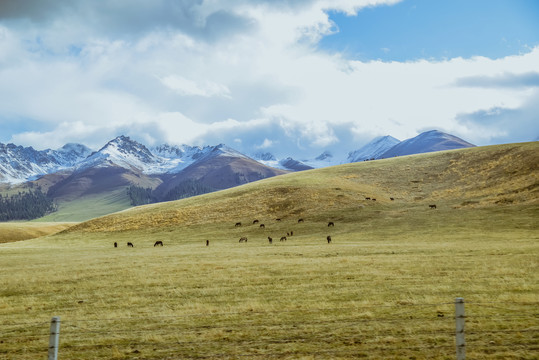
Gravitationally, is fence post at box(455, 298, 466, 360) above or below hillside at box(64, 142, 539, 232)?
below

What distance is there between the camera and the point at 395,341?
50.6 feet

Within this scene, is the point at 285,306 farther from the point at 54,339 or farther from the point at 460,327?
the point at 54,339

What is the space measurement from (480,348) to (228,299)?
13165mm

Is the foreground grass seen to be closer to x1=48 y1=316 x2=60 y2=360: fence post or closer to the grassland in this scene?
the grassland

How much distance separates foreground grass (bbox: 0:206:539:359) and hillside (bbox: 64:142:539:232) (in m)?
45.6

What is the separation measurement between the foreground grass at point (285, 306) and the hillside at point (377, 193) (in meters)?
45.6

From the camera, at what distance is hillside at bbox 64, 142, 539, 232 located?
8625 cm

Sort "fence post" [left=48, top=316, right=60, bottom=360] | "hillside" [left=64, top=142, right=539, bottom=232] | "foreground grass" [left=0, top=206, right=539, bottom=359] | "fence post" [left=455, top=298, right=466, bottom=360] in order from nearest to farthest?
"fence post" [left=48, top=316, right=60, bottom=360] → "fence post" [left=455, top=298, right=466, bottom=360] → "foreground grass" [left=0, top=206, right=539, bottom=359] → "hillside" [left=64, top=142, right=539, bottom=232]

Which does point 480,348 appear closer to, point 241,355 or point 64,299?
point 241,355

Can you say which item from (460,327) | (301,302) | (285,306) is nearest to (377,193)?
(301,302)

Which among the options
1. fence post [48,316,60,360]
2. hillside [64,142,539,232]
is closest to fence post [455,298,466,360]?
fence post [48,316,60,360]

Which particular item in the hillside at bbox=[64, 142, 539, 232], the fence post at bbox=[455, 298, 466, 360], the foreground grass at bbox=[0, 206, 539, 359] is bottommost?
the foreground grass at bbox=[0, 206, 539, 359]

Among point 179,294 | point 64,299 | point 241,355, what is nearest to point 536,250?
point 179,294

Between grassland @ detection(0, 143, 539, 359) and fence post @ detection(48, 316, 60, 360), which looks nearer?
fence post @ detection(48, 316, 60, 360)
